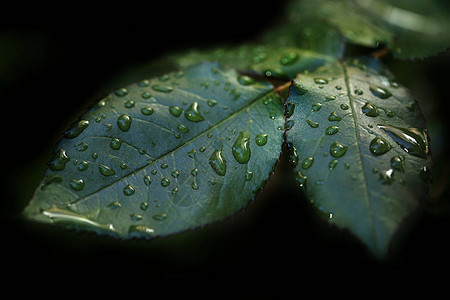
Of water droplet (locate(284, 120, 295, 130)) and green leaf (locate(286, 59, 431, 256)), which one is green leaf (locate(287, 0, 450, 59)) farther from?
water droplet (locate(284, 120, 295, 130))

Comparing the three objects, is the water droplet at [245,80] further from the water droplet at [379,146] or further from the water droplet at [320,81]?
the water droplet at [379,146]

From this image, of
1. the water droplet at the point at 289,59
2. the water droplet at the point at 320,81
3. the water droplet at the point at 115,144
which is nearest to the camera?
the water droplet at the point at 115,144

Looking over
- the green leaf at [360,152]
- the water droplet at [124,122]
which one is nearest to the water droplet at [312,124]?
the green leaf at [360,152]

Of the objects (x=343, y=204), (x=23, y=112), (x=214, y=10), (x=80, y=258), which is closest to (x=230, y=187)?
(x=343, y=204)

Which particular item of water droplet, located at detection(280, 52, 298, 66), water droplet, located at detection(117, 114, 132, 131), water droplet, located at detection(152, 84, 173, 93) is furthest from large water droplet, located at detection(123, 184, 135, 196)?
water droplet, located at detection(280, 52, 298, 66)

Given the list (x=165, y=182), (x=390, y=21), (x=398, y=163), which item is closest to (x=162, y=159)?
(x=165, y=182)

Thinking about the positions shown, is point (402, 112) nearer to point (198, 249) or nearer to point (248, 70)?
point (248, 70)
